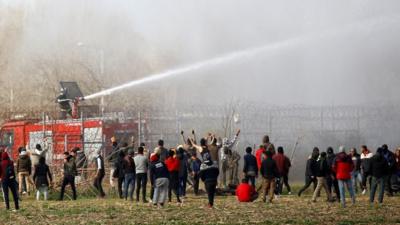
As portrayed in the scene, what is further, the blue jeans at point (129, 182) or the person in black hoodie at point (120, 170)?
the person in black hoodie at point (120, 170)

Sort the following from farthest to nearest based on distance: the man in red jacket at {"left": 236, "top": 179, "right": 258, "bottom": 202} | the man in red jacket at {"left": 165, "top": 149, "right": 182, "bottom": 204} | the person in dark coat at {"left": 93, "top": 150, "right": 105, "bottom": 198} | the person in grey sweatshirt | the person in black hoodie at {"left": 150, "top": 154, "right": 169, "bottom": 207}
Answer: the person in dark coat at {"left": 93, "top": 150, "right": 105, "bottom": 198} → the person in grey sweatshirt → the man in red jacket at {"left": 165, "top": 149, "right": 182, "bottom": 204} → the man in red jacket at {"left": 236, "top": 179, "right": 258, "bottom": 202} → the person in black hoodie at {"left": 150, "top": 154, "right": 169, "bottom": 207}

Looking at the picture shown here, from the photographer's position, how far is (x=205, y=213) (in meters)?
23.8

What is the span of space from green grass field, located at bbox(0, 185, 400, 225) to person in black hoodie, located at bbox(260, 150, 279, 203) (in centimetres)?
47

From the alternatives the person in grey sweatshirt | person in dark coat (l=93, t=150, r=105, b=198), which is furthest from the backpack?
person in dark coat (l=93, t=150, r=105, b=198)

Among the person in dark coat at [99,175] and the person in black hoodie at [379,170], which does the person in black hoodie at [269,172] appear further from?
the person in dark coat at [99,175]

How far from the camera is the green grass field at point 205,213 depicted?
21552 millimetres

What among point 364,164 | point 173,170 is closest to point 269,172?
point 173,170

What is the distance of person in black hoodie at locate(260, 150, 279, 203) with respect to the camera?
91.9ft

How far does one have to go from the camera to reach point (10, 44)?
5891cm

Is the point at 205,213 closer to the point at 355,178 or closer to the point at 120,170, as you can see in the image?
the point at 120,170

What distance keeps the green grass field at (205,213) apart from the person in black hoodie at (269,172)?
474mm

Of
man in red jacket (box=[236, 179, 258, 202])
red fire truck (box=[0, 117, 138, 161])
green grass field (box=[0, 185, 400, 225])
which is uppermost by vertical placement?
red fire truck (box=[0, 117, 138, 161])

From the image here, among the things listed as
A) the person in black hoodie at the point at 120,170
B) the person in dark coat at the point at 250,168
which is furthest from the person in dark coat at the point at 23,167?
the person in dark coat at the point at 250,168

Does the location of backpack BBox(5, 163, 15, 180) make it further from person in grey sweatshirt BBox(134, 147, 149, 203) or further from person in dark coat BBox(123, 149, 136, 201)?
person in dark coat BBox(123, 149, 136, 201)
